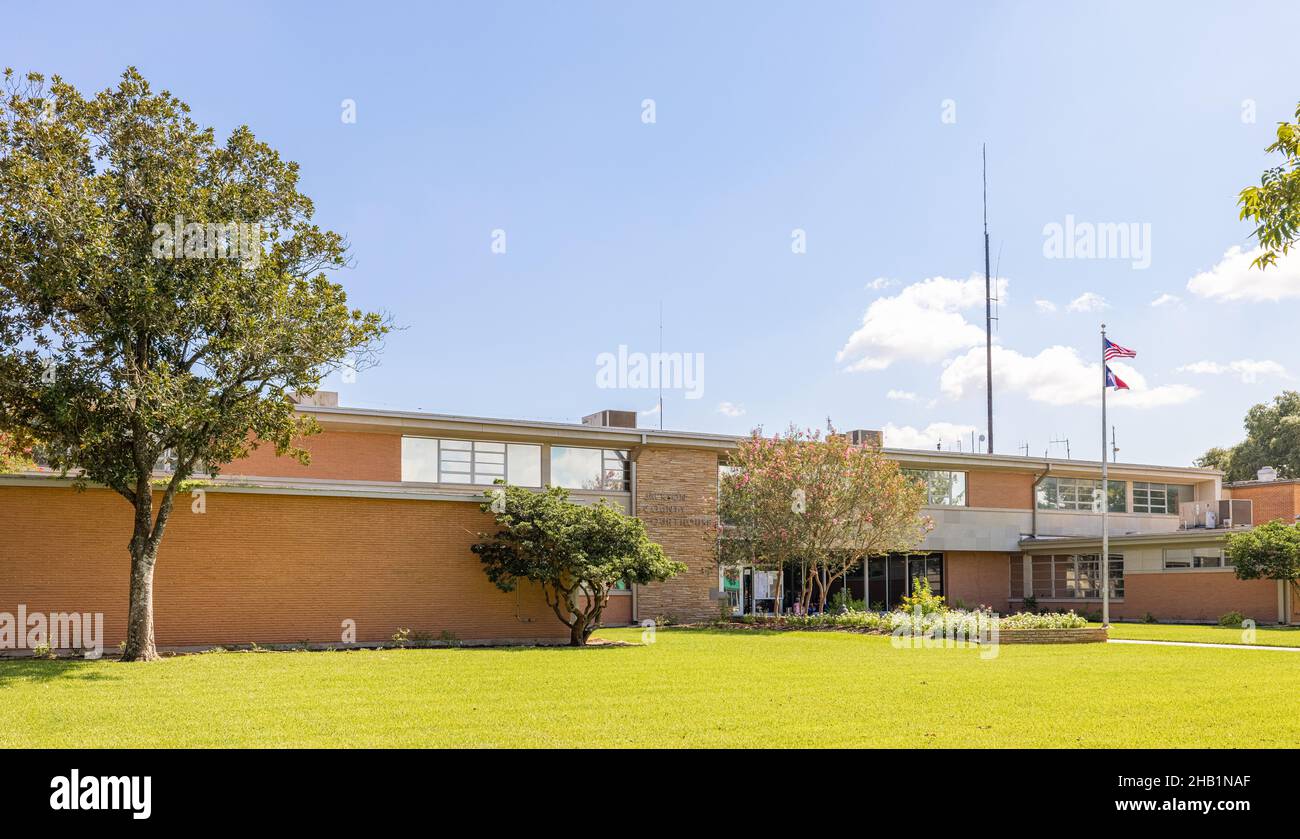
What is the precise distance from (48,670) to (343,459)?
14741mm

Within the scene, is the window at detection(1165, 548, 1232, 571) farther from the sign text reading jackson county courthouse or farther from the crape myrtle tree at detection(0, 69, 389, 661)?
the crape myrtle tree at detection(0, 69, 389, 661)

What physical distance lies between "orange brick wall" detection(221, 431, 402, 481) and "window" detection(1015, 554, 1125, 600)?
2447 centimetres

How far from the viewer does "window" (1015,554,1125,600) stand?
38750mm

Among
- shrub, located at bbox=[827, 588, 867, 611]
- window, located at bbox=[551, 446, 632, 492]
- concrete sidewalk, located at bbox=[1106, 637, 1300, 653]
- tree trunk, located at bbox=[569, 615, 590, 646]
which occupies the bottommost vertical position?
shrub, located at bbox=[827, 588, 867, 611]

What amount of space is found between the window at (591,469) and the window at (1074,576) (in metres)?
17.3

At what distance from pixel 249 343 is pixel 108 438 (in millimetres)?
2588

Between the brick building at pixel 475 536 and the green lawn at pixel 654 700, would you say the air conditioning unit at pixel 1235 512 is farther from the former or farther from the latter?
the green lawn at pixel 654 700

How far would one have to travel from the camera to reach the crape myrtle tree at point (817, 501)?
Answer: 30.9 meters

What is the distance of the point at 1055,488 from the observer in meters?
43.2

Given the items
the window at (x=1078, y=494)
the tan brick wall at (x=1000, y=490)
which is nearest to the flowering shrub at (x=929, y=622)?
the tan brick wall at (x=1000, y=490)

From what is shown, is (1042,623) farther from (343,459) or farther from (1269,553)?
(343,459)

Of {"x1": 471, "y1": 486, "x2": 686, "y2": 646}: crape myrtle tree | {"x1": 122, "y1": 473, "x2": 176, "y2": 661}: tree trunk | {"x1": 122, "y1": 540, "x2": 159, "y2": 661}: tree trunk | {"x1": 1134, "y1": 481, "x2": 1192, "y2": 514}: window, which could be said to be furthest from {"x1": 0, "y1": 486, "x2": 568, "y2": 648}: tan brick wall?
{"x1": 1134, "y1": 481, "x2": 1192, "y2": 514}: window
